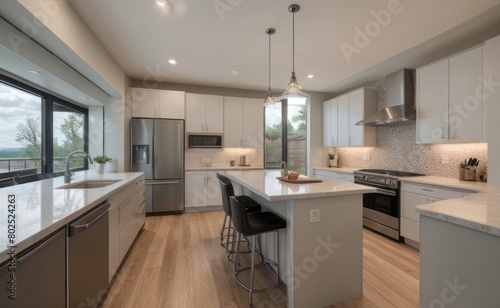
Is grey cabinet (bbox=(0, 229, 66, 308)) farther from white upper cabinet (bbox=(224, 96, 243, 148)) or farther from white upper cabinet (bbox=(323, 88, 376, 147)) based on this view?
white upper cabinet (bbox=(323, 88, 376, 147))

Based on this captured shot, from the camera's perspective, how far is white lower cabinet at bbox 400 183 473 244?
261cm

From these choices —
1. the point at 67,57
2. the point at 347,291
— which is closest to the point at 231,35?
the point at 67,57

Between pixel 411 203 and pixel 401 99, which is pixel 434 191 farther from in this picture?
pixel 401 99

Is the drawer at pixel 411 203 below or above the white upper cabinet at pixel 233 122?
below

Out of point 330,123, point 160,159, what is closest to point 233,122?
point 160,159

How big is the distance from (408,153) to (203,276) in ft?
12.2

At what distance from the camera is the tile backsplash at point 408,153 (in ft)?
9.50

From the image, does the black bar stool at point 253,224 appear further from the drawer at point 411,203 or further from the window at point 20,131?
the window at point 20,131

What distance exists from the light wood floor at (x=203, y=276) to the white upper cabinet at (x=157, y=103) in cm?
226

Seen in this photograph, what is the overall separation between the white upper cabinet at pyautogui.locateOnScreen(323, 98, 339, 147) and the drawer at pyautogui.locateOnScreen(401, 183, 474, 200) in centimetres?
197

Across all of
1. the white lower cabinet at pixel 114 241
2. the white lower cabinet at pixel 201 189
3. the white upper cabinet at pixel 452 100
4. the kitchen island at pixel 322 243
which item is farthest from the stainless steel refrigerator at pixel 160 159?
the white upper cabinet at pixel 452 100

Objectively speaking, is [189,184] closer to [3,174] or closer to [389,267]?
[3,174]

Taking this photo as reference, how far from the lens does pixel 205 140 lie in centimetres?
452

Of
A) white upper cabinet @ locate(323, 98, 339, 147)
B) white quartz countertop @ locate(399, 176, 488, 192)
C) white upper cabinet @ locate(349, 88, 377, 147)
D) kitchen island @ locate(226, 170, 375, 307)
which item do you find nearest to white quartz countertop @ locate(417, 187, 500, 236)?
kitchen island @ locate(226, 170, 375, 307)
